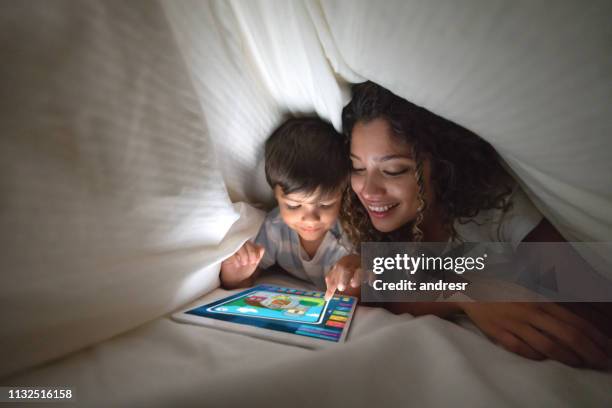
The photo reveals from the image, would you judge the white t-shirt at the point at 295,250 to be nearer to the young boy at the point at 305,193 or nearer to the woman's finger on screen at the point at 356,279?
the young boy at the point at 305,193

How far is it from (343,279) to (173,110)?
1.51 feet

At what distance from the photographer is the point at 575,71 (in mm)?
241

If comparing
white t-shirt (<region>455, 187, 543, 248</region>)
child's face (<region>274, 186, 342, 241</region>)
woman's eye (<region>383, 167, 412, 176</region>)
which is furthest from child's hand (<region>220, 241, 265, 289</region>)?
white t-shirt (<region>455, 187, 543, 248</region>)

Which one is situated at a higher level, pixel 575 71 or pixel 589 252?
pixel 575 71

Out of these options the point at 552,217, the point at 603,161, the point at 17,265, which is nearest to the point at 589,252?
the point at 552,217

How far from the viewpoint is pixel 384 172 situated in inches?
23.5

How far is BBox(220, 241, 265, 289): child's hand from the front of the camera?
1.97ft

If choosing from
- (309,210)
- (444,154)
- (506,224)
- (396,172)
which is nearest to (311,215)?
(309,210)

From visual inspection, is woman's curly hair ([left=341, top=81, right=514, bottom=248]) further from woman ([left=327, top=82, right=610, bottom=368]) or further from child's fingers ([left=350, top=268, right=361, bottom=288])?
child's fingers ([left=350, top=268, right=361, bottom=288])

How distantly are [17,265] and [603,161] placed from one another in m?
0.60

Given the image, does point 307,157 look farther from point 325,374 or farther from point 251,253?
point 325,374

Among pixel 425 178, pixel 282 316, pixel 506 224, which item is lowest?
pixel 282 316

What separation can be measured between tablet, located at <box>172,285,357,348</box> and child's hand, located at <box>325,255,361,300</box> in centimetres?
2

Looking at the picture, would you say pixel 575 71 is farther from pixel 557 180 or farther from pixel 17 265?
pixel 17 265
